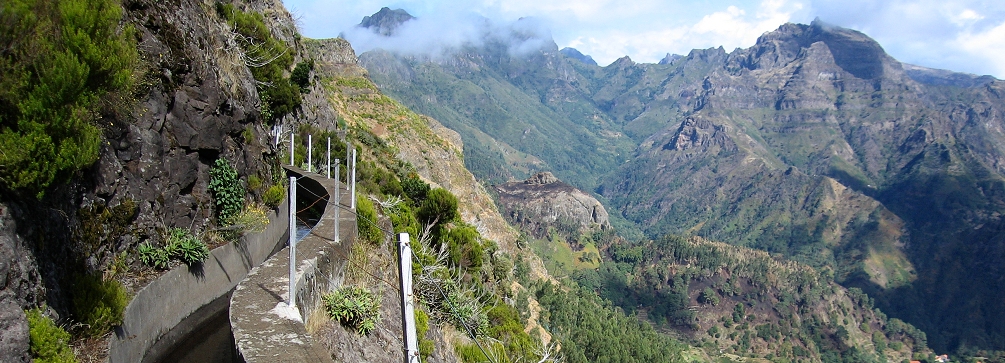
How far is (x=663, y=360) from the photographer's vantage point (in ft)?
284

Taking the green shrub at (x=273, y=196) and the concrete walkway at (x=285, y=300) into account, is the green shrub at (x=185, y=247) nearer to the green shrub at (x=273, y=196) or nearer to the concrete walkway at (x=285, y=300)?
the concrete walkway at (x=285, y=300)

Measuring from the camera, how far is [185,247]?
10.3 metres

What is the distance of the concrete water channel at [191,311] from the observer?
859cm

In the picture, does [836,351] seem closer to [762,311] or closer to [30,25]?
[762,311]

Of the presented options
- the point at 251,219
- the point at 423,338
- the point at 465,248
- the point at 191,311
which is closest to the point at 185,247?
the point at 191,311

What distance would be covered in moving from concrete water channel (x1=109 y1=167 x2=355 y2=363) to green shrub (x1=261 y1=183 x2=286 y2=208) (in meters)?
1.66

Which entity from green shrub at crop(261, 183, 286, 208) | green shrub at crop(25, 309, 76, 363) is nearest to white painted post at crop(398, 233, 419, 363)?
green shrub at crop(25, 309, 76, 363)

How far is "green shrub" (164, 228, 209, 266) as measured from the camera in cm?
1021

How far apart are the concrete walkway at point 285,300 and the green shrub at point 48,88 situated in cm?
255

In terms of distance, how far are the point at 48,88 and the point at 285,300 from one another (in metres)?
3.63

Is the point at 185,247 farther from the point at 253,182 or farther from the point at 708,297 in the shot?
the point at 708,297

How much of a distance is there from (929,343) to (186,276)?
798ft

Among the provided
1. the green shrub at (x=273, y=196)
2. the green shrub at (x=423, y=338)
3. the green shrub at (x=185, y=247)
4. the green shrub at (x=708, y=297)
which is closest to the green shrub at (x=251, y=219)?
the green shrub at (x=273, y=196)

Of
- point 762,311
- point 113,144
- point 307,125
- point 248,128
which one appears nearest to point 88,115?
point 113,144
